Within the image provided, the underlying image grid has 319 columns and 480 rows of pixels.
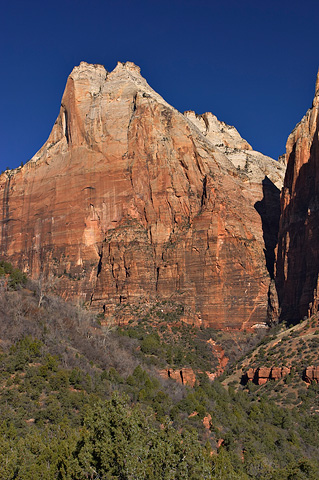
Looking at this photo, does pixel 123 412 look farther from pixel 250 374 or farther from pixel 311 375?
pixel 250 374

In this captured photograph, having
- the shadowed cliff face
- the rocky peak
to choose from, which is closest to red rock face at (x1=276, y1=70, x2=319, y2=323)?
the shadowed cliff face

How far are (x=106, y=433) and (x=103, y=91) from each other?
77.8 m

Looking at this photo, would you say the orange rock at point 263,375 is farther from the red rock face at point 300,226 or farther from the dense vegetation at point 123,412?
the red rock face at point 300,226

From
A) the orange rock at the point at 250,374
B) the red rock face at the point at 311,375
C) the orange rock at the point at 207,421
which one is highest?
the red rock face at the point at 311,375

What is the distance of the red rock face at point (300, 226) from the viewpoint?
246 ft

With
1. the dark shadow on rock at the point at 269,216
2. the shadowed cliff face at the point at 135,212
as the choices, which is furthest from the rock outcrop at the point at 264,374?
the dark shadow on rock at the point at 269,216

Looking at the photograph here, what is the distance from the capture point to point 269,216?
93.9 m

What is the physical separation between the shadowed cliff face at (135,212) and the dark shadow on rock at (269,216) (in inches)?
50.2

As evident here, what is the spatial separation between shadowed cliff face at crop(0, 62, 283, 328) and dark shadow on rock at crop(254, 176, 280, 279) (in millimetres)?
1274

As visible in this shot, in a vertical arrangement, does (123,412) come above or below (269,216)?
below

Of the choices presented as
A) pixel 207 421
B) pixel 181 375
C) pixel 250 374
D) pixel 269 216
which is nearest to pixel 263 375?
pixel 250 374

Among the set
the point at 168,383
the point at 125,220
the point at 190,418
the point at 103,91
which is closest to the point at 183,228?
the point at 125,220

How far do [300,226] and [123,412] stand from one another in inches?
2251

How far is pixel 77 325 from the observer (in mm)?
59469
